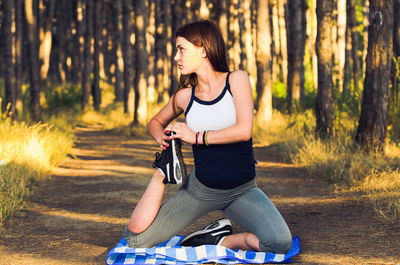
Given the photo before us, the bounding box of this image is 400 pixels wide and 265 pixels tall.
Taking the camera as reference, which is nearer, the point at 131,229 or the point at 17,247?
the point at 131,229

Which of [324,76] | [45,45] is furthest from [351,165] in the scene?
[45,45]

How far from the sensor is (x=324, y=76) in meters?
11.7

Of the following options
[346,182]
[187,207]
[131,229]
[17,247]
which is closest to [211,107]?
[187,207]

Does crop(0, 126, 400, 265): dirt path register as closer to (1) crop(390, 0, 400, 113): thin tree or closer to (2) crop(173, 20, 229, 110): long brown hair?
(2) crop(173, 20, 229, 110): long brown hair


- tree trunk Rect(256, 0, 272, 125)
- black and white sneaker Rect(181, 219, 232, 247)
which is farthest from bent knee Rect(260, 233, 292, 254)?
tree trunk Rect(256, 0, 272, 125)

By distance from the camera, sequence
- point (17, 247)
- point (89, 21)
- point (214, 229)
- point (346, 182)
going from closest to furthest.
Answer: point (214, 229) < point (17, 247) < point (346, 182) < point (89, 21)

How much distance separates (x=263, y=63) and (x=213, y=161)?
36.7ft

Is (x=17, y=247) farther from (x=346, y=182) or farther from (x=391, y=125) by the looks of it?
(x=391, y=125)

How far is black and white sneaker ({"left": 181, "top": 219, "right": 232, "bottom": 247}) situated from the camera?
479 centimetres

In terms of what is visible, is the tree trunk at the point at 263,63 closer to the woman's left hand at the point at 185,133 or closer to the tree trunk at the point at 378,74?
the tree trunk at the point at 378,74

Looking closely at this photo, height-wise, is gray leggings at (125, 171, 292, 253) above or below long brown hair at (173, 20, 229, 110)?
below

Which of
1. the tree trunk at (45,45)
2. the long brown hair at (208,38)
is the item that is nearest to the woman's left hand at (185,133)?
the long brown hair at (208,38)

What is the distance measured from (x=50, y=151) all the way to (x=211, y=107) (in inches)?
274

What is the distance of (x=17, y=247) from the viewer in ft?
17.5
